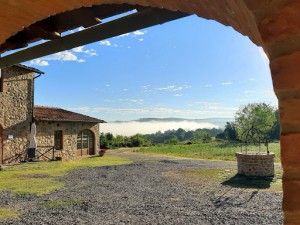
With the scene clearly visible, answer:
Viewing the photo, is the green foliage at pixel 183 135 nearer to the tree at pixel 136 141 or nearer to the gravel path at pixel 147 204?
the tree at pixel 136 141

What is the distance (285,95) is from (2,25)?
6.16 ft

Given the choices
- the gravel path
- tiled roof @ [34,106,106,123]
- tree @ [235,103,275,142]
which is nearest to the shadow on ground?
the gravel path

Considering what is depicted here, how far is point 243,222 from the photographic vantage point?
584cm

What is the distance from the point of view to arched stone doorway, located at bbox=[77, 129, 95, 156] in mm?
20797

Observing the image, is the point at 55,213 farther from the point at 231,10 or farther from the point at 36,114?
the point at 36,114

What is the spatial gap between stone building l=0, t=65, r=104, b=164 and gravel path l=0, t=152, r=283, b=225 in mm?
6615

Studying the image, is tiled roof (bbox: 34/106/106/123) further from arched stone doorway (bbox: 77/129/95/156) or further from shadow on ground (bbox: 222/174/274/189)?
shadow on ground (bbox: 222/174/274/189)

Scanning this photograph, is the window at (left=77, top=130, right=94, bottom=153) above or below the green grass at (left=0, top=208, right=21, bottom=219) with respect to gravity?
above

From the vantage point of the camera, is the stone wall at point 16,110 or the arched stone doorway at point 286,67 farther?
the stone wall at point 16,110

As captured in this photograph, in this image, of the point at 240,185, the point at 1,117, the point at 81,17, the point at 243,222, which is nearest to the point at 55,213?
the point at 243,222

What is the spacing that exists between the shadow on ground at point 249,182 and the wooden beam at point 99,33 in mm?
8387

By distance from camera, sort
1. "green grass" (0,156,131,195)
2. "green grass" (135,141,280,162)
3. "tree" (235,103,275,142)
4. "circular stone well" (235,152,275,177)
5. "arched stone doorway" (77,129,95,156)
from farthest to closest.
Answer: "tree" (235,103,275,142) < "arched stone doorway" (77,129,95,156) < "green grass" (135,141,280,162) < "circular stone well" (235,152,275,177) < "green grass" (0,156,131,195)

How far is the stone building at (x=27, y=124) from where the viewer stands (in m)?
15.2

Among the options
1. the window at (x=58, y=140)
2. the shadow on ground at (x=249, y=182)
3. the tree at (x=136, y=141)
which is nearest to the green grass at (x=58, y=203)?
the shadow on ground at (x=249, y=182)
